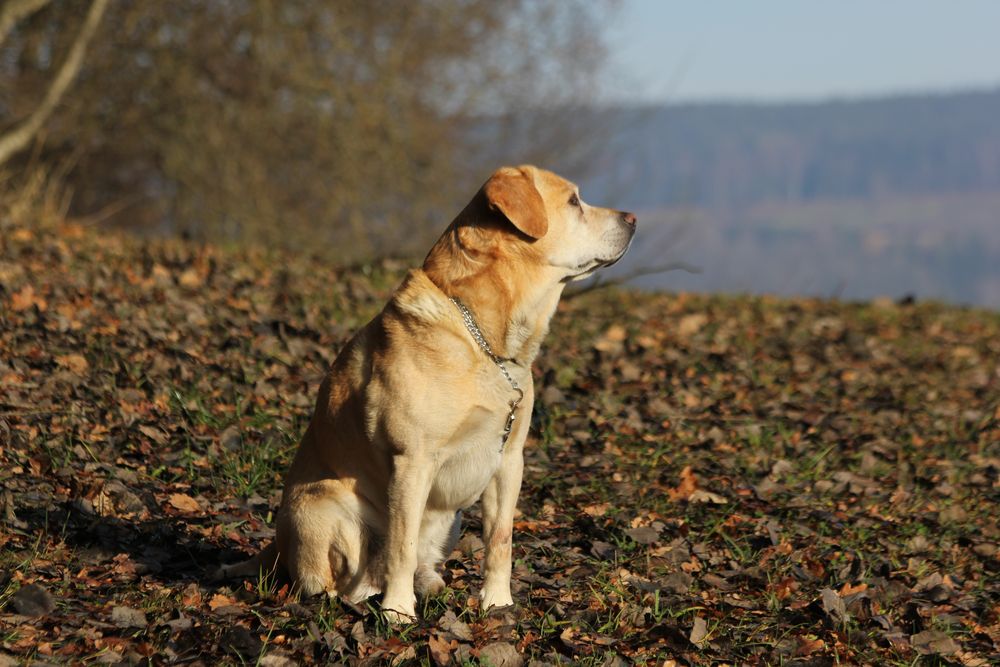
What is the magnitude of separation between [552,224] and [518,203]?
0.81 ft

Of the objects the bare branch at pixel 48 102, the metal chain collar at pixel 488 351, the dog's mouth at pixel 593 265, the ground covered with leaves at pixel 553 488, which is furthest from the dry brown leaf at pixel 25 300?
the bare branch at pixel 48 102

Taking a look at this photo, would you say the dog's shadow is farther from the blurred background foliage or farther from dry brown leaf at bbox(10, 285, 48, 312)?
the blurred background foliage

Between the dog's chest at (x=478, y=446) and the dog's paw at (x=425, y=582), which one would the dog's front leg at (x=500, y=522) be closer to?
the dog's chest at (x=478, y=446)

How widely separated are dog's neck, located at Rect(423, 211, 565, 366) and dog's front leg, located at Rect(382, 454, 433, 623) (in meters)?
0.63

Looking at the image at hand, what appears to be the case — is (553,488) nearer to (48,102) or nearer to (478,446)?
(478,446)

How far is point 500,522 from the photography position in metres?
4.93

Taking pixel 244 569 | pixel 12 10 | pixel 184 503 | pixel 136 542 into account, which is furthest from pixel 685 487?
pixel 12 10

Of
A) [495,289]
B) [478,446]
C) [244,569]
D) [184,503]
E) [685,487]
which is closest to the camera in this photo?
[478,446]

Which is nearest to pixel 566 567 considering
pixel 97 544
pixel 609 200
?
pixel 97 544

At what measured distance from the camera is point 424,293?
4781 millimetres

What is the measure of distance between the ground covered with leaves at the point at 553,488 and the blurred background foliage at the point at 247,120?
7.54 m

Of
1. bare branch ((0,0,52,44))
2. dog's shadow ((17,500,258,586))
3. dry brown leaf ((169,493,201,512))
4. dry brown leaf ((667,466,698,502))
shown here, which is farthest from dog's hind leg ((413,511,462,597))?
bare branch ((0,0,52,44))

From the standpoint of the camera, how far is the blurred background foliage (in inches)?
703

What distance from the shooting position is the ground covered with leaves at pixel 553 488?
4793 mm
